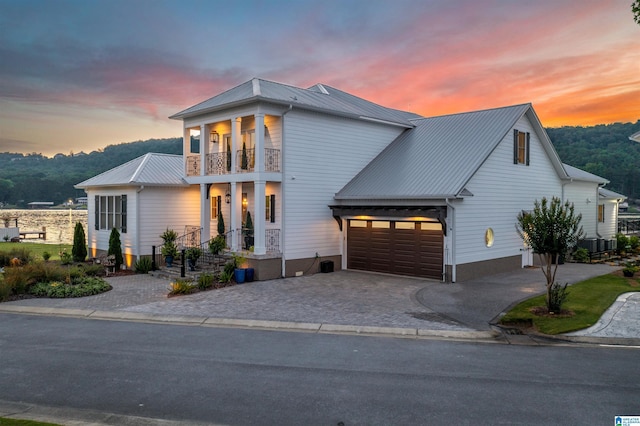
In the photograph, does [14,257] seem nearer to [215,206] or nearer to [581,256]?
[215,206]

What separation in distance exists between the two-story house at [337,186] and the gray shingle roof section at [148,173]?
0.12 meters

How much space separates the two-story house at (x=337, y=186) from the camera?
1983 cm

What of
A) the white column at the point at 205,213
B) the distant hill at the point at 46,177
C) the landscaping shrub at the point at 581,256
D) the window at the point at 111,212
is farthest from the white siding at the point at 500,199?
the distant hill at the point at 46,177

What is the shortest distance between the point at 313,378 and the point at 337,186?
15.1 metres

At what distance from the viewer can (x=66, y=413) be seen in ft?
22.7

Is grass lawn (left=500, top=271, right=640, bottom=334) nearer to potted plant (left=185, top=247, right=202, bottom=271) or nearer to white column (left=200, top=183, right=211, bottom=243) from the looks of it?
potted plant (left=185, top=247, right=202, bottom=271)

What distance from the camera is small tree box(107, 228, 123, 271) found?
23.0 metres

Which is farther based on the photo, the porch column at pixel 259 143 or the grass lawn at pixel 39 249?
the grass lawn at pixel 39 249

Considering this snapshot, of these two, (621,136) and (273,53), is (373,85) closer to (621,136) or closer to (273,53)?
(273,53)

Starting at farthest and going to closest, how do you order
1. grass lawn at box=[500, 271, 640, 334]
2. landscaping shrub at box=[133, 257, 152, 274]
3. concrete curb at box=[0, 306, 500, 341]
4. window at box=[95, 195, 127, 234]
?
1. window at box=[95, 195, 127, 234]
2. landscaping shrub at box=[133, 257, 152, 274]
3. grass lawn at box=[500, 271, 640, 334]
4. concrete curb at box=[0, 306, 500, 341]

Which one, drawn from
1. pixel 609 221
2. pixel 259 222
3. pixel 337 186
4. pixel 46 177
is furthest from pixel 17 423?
pixel 46 177

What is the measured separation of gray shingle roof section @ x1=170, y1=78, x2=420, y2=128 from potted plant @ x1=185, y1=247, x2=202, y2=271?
682cm

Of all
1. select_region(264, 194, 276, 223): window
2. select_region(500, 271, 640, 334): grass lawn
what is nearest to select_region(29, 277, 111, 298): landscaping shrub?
select_region(264, 194, 276, 223): window

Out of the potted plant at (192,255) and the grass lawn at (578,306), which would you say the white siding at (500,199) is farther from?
the potted plant at (192,255)
